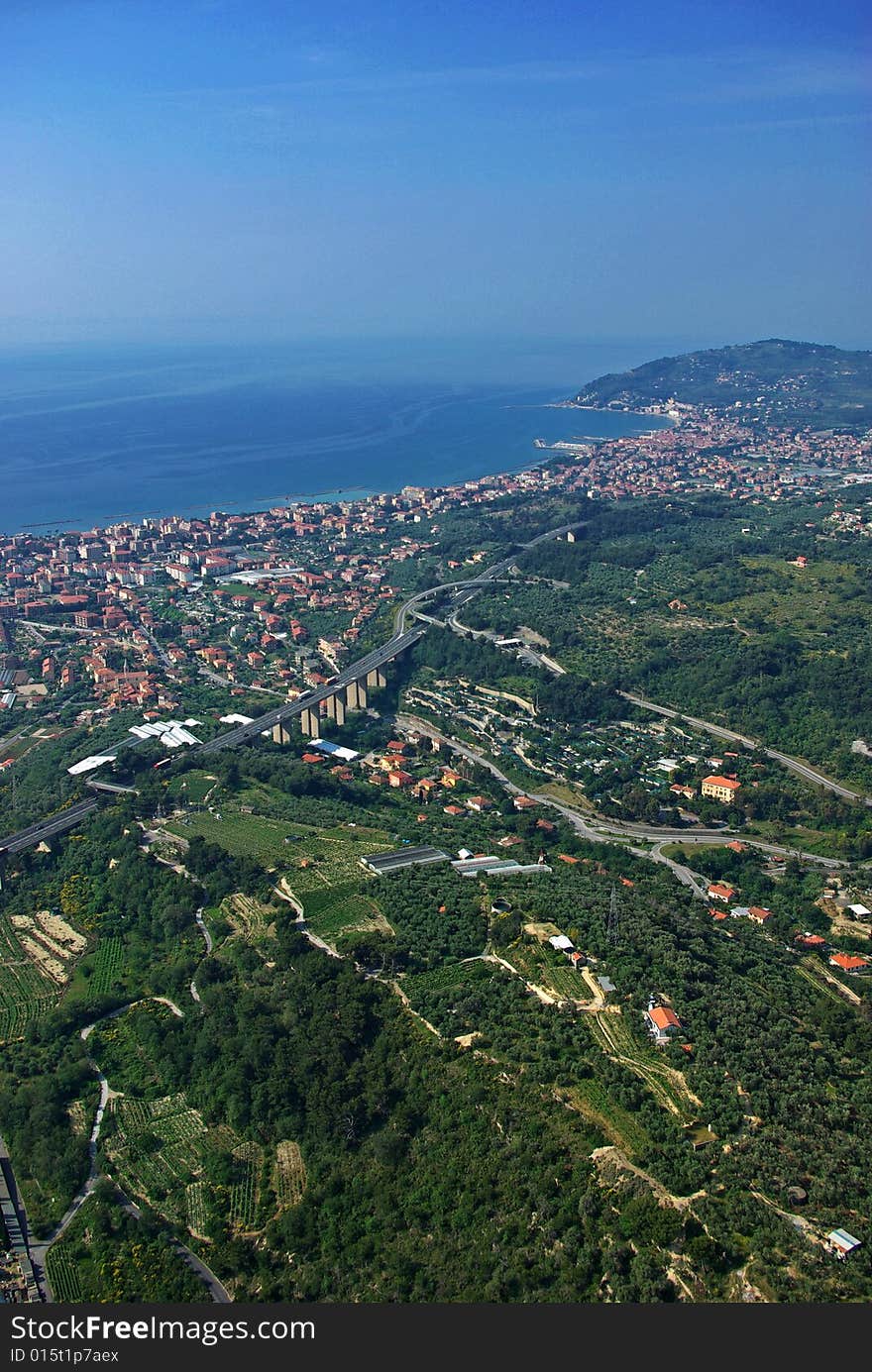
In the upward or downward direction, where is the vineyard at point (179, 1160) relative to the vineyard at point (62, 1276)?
downward

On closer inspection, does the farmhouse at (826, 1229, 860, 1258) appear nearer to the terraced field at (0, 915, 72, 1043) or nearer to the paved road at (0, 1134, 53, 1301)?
the paved road at (0, 1134, 53, 1301)

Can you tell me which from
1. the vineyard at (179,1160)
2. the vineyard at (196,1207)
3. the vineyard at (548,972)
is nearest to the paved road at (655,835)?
the vineyard at (548,972)

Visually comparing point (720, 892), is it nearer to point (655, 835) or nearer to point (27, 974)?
point (655, 835)

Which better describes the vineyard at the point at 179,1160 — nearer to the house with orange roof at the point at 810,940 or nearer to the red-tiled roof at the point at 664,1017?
the red-tiled roof at the point at 664,1017

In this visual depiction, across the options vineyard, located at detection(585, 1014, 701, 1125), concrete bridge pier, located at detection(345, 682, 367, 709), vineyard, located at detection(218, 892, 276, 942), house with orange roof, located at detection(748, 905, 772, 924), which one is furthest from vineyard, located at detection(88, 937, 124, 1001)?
concrete bridge pier, located at detection(345, 682, 367, 709)

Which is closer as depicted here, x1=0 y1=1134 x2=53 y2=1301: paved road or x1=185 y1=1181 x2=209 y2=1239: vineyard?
x1=0 y1=1134 x2=53 y2=1301: paved road

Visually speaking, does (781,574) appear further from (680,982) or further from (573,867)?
(680,982)
